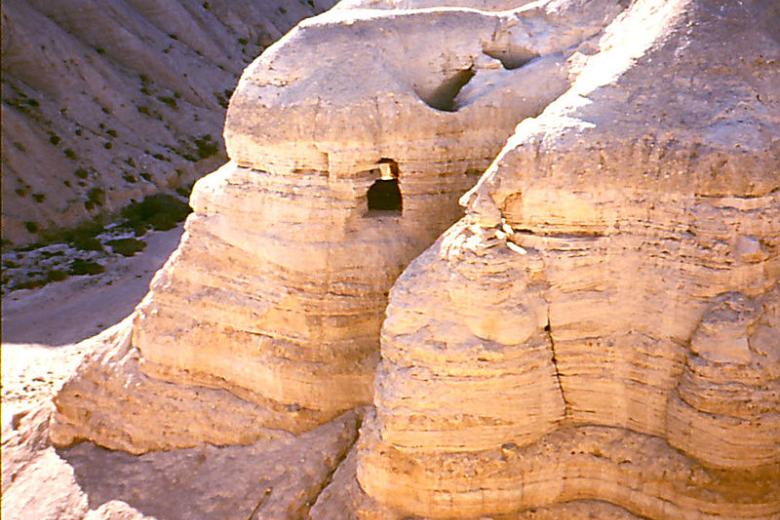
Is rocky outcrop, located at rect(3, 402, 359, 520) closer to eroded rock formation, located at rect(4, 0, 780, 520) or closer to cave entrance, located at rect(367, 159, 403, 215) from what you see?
eroded rock formation, located at rect(4, 0, 780, 520)

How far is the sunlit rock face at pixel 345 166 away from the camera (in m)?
9.81

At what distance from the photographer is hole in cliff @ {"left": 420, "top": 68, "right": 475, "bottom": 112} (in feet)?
33.7

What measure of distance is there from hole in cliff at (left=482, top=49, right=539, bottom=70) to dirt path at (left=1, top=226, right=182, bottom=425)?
8108 mm

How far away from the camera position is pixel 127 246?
22938mm

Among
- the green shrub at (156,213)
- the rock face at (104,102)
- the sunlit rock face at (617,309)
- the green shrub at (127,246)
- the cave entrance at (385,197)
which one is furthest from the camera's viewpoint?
the green shrub at (156,213)

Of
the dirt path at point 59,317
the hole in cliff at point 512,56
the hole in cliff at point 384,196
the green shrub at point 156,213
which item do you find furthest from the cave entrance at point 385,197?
the green shrub at point 156,213

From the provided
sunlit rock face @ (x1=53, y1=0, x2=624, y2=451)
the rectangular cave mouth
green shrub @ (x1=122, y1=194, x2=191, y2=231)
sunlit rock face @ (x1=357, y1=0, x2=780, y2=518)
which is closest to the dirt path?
green shrub @ (x1=122, y1=194, x2=191, y2=231)

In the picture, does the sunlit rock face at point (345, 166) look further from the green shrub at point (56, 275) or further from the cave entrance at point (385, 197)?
the green shrub at point (56, 275)

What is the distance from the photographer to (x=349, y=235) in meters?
10.1

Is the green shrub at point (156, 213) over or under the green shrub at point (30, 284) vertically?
over

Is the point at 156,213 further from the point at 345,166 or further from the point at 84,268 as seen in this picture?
the point at 345,166

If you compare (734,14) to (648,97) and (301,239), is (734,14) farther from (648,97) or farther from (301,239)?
(301,239)

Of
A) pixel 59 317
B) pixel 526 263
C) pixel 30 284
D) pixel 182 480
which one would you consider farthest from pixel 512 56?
pixel 30 284

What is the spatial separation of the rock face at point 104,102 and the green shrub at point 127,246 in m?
1.43
